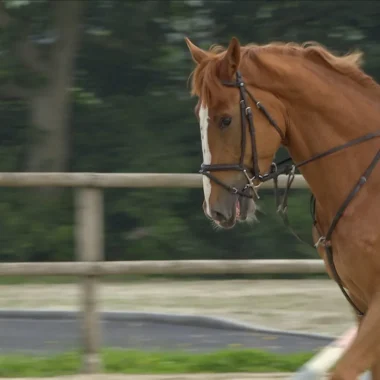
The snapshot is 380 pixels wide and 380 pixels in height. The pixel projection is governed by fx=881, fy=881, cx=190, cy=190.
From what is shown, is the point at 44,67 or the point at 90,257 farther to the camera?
the point at 44,67

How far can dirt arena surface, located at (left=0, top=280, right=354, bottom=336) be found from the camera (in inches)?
293

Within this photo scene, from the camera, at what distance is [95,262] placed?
5398mm

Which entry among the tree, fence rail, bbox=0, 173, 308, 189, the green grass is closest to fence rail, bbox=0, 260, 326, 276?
fence rail, bbox=0, 173, 308, 189

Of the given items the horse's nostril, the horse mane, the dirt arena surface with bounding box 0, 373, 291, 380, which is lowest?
the dirt arena surface with bounding box 0, 373, 291, 380

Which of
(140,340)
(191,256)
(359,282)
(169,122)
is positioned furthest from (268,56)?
(169,122)

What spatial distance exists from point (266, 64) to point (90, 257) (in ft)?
7.02

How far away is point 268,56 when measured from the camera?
3805mm

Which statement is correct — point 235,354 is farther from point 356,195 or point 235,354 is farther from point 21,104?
point 21,104

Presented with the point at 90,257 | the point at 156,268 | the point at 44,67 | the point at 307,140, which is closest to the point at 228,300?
the point at 156,268

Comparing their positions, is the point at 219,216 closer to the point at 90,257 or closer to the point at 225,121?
the point at 225,121

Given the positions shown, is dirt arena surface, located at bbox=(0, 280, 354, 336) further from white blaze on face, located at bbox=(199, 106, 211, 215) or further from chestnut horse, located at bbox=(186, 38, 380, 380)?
white blaze on face, located at bbox=(199, 106, 211, 215)

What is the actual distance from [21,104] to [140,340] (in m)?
5.65

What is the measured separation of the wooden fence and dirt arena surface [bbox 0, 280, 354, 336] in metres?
1.67

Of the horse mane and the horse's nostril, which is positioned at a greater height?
the horse mane
